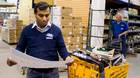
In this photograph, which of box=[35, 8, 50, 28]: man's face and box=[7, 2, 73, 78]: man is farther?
box=[7, 2, 73, 78]: man

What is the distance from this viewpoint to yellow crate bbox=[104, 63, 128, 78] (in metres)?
3.57

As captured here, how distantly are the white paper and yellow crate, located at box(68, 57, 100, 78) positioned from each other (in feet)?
2.22

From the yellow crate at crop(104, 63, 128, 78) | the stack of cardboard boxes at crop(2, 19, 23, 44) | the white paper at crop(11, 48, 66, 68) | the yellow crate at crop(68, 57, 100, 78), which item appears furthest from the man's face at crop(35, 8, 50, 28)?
the stack of cardboard boxes at crop(2, 19, 23, 44)

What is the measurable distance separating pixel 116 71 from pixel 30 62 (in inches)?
50.5

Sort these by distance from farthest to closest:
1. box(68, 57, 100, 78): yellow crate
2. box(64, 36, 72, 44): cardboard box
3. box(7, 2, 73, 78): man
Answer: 1. box(64, 36, 72, 44): cardboard box
2. box(68, 57, 100, 78): yellow crate
3. box(7, 2, 73, 78): man

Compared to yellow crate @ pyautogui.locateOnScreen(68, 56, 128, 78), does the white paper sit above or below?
above

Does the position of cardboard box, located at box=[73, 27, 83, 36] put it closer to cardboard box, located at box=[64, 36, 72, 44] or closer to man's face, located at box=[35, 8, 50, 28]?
cardboard box, located at box=[64, 36, 72, 44]

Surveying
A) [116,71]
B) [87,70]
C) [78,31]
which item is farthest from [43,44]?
[78,31]

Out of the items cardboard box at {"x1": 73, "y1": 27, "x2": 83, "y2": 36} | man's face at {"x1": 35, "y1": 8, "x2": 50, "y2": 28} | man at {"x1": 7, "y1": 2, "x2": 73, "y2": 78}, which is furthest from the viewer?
cardboard box at {"x1": 73, "y1": 27, "x2": 83, "y2": 36}

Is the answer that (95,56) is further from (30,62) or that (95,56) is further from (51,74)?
(30,62)

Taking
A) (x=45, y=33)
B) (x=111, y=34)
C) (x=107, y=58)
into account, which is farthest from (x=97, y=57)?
(x=111, y=34)

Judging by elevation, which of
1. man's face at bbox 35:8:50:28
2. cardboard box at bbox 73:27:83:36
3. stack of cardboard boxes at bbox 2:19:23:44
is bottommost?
stack of cardboard boxes at bbox 2:19:23:44

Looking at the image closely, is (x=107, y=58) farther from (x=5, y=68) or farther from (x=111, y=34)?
(x=111, y=34)

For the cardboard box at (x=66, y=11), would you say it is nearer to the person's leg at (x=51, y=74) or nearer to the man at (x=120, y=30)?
the man at (x=120, y=30)
